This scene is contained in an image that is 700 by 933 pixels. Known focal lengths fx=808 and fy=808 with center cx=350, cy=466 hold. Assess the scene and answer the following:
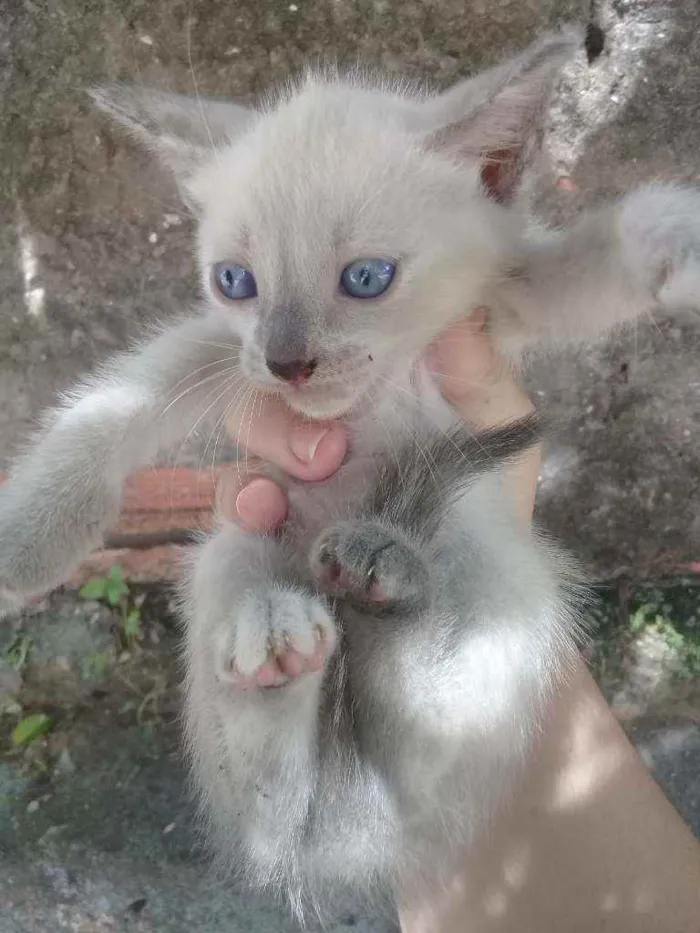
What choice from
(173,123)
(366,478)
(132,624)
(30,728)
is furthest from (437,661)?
(30,728)

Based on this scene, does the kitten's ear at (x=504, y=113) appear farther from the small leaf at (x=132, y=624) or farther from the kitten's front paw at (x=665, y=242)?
the small leaf at (x=132, y=624)

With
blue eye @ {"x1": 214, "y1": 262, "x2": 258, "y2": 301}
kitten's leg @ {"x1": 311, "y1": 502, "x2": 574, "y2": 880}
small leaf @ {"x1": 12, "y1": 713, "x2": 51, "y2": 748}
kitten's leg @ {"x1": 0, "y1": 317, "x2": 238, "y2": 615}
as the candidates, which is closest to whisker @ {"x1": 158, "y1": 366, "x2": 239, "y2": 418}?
kitten's leg @ {"x1": 0, "y1": 317, "x2": 238, "y2": 615}

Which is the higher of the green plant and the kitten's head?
the kitten's head

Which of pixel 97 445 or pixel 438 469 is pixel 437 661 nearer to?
pixel 438 469

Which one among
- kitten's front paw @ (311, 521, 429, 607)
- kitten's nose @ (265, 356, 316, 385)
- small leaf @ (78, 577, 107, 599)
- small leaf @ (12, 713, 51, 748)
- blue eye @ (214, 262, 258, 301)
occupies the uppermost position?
blue eye @ (214, 262, 258, 301)

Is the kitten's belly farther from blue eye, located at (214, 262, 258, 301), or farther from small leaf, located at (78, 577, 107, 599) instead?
small leaf, located at (78, 577, 107, 599)
